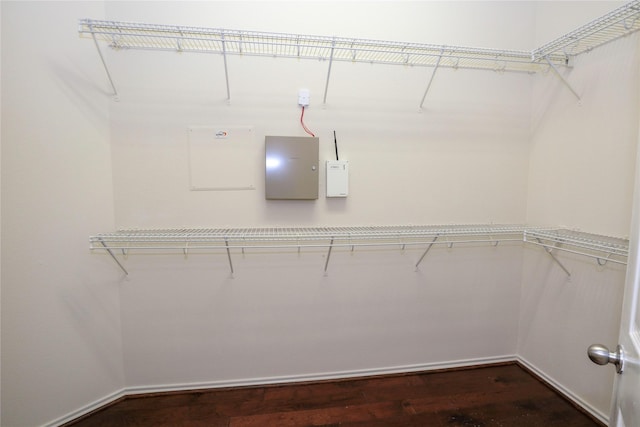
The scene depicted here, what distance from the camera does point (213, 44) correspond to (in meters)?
1.62

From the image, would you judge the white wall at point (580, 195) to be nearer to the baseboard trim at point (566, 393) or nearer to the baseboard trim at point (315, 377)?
the baseboard trim at point (566, 393)

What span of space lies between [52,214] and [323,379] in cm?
179

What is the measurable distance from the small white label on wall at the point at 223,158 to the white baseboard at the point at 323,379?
1.20 meters

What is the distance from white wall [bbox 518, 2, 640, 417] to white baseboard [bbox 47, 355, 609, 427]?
35mm

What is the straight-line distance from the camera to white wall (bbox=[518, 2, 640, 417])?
1461mm

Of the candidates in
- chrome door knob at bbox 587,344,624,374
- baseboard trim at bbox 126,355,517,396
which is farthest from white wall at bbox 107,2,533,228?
chrome door knob at bbox 587,344,624,374

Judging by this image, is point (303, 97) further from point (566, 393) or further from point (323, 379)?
point (566, 393)

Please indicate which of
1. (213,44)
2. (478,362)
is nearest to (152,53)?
(213,44)

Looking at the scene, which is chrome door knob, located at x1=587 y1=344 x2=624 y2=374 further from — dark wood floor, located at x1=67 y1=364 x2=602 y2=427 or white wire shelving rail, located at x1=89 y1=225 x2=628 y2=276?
dark wood floor, located at x1=67 y1=364 x2=602 y2=427

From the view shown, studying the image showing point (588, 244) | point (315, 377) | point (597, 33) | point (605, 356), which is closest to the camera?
point (605, 356)

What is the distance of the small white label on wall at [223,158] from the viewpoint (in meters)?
1.66

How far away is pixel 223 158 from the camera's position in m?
1.69

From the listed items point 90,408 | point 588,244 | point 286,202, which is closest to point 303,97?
point 286,202

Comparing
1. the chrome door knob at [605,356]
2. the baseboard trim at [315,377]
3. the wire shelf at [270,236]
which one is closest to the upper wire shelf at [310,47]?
the wire shelf at [270,236]
